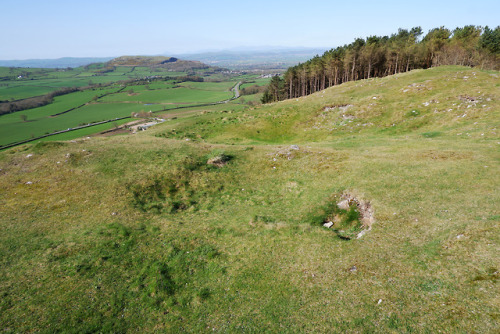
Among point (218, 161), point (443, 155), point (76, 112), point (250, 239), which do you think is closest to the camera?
point (250, 239)

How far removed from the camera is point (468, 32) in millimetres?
78062

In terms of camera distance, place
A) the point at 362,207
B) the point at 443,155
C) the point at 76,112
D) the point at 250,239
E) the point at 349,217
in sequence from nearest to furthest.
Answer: the point at 250,239 < the point at 349,217 < the point at 362,207 < the point at 443,155 < the point at 76,112

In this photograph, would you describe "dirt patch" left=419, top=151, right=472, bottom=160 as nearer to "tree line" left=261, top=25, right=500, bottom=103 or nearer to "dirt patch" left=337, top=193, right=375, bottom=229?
"dirt patch" left=337, top=193, right=375, bottom=229

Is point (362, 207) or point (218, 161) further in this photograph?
point (218, 161)

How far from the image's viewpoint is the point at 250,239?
65.2 feet

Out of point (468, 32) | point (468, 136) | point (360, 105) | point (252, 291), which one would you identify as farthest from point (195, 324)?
point (468, 32)

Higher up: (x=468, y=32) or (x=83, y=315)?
(x=468, y=32)

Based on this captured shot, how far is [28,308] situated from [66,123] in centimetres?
14386

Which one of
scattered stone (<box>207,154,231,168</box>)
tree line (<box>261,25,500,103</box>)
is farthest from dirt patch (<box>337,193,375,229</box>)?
tree line (<box>261,25,500,103</box>)

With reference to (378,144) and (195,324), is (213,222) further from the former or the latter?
(378,144)

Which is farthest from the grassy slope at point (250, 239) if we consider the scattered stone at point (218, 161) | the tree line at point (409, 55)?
the tree line at point (409, 55)

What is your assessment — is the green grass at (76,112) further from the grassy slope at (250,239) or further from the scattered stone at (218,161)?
the scattered stone at (218,161)

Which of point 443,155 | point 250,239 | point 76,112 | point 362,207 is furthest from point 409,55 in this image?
point 76,112

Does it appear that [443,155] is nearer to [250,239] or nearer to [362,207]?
[362,207]
